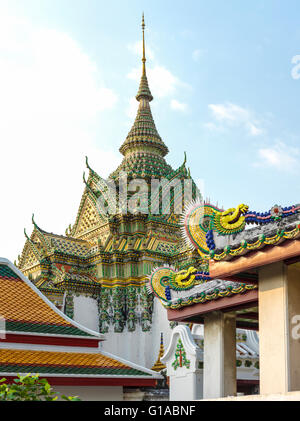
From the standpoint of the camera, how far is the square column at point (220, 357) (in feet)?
27.9

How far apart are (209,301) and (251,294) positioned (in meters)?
0.87

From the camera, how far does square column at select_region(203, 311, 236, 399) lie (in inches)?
335

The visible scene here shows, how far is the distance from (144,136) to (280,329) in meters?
25.9

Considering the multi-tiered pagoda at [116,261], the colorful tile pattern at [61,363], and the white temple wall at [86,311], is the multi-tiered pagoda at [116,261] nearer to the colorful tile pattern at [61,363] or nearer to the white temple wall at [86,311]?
the white temple wall at [86,311]

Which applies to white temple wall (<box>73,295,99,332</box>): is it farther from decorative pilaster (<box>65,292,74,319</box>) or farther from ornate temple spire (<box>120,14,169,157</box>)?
ornate temple spire (<box>120,14,169,157</box>)

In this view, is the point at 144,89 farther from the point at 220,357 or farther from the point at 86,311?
the point at 220,357

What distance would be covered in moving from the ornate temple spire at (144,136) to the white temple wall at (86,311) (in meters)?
9.61

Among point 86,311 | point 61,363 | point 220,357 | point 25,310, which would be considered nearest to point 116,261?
point 86,311

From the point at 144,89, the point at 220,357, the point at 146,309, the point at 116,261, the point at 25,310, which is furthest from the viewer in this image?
the point at 144,89

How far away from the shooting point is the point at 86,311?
25312 mm

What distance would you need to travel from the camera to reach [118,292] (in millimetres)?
25391

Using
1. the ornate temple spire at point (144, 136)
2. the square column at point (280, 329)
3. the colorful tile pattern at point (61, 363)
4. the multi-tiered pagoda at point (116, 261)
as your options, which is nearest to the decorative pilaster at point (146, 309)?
the multi-tiered pagoda at point (116, 261)

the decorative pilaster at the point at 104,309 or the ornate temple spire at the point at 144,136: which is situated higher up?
the ornate temple spire at the point at 144,136

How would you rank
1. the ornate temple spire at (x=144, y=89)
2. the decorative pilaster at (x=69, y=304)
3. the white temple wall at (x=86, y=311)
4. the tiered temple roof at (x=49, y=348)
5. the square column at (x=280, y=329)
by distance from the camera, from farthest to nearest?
the ornate temple spire at (x=144, y=89)
the white temple wall at (x=86, y=311)
the decorative pilaster at (x=69, y=304)
the tiered temple roof at (x=49, y=348)
the square column at (x=280, y=329)
